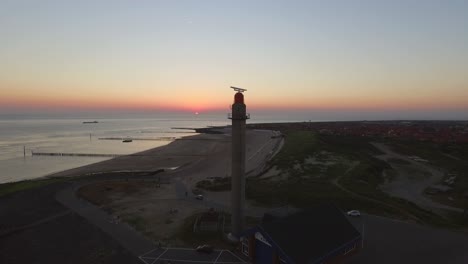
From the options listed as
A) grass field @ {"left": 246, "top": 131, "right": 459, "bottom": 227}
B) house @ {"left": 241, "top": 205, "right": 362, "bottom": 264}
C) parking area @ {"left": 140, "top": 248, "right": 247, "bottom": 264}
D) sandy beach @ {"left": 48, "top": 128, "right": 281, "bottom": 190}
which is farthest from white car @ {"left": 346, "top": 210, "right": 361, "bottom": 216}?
sandy beach @ {"left": 48, "top": 128, "right": 281, "bottom": 190}

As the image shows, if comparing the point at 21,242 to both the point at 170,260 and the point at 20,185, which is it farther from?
the point at 20,185

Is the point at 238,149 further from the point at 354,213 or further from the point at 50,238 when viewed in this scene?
the point at 50,238

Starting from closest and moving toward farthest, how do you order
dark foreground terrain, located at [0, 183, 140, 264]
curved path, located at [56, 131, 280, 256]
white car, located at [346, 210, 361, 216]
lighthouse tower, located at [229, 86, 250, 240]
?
dark foreground terrain, located at [0, 183, 140, 264], lighthouse tower, located at [229, 86, 250, 240], curved path, located at [56, 131, 280, 256], white car, located at [346, 210, 361, 216]

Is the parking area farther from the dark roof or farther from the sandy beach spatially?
the sandy beach

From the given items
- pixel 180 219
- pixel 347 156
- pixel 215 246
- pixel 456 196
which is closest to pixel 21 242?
pixel 180 219

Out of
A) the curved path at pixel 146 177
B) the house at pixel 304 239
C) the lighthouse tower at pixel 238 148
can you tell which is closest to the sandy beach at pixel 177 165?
the curved path at pixel 146 177

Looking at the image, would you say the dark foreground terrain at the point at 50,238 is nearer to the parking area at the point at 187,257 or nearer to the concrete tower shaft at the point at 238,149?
the parking area at the point at 187,257
